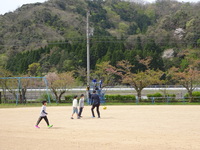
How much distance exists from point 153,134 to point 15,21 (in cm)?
11269

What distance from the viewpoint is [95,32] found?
119562mm

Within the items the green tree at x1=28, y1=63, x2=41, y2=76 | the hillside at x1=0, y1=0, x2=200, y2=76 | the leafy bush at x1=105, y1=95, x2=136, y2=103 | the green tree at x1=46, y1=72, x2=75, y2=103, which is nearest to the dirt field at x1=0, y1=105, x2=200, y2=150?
the leafy bush at x1=105, y1=95, x2=136, y2=103

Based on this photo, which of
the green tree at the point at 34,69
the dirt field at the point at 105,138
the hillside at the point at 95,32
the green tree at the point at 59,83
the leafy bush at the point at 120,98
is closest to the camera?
the dirt field at the point at 105,138

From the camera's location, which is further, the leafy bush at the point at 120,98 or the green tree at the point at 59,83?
the green tree at the point at 59,83

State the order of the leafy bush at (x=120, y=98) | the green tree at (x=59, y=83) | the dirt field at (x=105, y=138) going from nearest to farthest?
the dirt field at (x=105, y=138)
the leafy bush at (x=120, y=98)
the green tree at (x=59, y=83)

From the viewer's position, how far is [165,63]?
240ft

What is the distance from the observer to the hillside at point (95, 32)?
256ft

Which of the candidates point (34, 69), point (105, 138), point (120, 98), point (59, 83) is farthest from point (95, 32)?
point (105, 138)

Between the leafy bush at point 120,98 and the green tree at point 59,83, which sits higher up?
the green tree at point 59,83

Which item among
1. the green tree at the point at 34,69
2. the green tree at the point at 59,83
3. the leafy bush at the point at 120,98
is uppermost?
the green tree at the point at 34,69

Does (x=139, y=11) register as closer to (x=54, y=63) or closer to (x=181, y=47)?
(x=181, y=47)

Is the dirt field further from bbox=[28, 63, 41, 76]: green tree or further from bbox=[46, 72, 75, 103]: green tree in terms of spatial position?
bbox=[28, 63, 41, 76]: green tree

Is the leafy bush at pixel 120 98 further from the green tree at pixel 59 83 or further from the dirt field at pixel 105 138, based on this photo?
the dirt field at pixel 105 138


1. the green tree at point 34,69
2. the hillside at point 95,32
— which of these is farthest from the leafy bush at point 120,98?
the green tree at point 34,69
